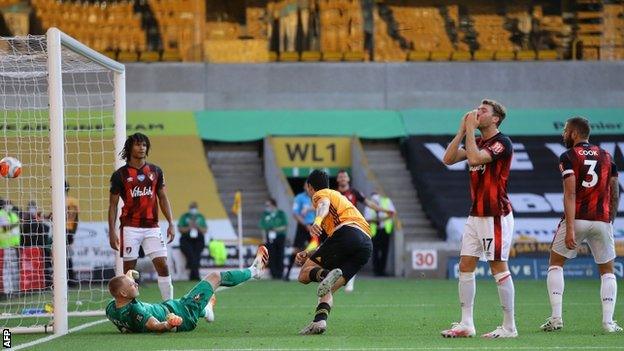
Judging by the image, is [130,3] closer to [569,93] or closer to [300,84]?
[300,84]

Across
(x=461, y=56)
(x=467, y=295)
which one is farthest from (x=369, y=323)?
(x=461, y=56)

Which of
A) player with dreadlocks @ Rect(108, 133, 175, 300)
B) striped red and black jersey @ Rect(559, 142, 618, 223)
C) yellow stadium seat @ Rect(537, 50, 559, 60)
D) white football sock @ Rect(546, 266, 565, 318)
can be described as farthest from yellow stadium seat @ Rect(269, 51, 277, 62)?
striped red and black jersey @ Rect(559, 142, 618, 223)

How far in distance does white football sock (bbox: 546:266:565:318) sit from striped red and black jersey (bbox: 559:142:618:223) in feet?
2.00

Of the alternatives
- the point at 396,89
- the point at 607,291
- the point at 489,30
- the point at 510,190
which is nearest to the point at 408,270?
the point at 510,190

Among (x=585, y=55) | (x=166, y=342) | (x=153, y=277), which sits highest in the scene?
(x=585, y=55)

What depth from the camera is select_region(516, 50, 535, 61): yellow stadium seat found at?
33.9m

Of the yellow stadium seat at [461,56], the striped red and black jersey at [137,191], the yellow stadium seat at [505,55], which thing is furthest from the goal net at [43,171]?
the yellow stadium seat at [505,55]

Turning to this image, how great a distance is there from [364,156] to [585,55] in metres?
7.31

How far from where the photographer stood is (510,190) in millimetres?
29969

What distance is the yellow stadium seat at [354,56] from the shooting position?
3347 cm

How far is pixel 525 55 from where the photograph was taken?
33906 millimetres

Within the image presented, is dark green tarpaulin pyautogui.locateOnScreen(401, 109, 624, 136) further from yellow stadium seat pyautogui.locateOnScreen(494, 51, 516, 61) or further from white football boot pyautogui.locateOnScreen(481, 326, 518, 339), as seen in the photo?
white football boot pyautogui.locateOnScreen(481, 326, 518, 339)

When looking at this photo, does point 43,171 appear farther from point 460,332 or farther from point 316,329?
point 460,332

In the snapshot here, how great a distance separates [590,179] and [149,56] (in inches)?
883
